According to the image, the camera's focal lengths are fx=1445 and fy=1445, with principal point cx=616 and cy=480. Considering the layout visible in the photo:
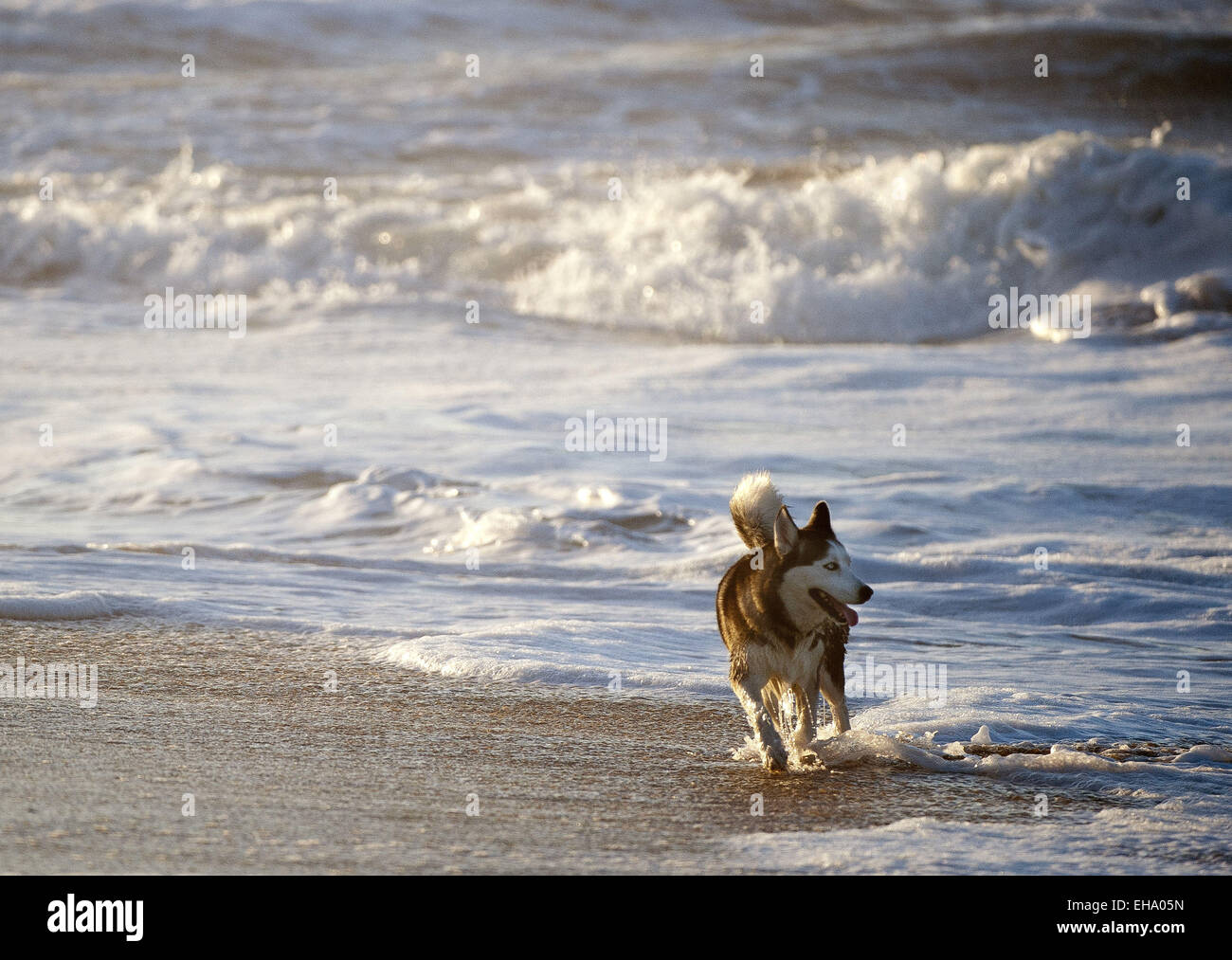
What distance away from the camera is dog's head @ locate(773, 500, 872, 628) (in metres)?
4.61

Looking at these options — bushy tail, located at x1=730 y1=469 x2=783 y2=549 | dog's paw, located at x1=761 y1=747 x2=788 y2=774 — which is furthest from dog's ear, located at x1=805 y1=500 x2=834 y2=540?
dog's paw, located at x1=761 y1=747 x2=788 y2=774

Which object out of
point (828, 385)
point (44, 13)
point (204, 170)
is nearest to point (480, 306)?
point (828, 385)

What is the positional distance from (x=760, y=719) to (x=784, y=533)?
645mm

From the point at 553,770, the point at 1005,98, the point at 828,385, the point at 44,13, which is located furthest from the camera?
the point at 44,13

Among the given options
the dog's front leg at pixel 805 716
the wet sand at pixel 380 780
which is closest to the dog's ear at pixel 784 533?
the dog's front leg at pixel 805 716

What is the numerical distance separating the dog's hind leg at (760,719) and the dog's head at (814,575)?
26cm

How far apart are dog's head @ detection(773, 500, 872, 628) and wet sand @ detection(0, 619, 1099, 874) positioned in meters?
0.57

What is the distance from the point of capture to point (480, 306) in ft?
57.3

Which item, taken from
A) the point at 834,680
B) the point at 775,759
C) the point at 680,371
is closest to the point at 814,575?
the point at 834,680

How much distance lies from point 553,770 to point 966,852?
1.40m

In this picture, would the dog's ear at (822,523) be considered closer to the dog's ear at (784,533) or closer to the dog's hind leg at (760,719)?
the dog's ear at (784,533)

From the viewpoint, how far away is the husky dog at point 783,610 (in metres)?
4.64
